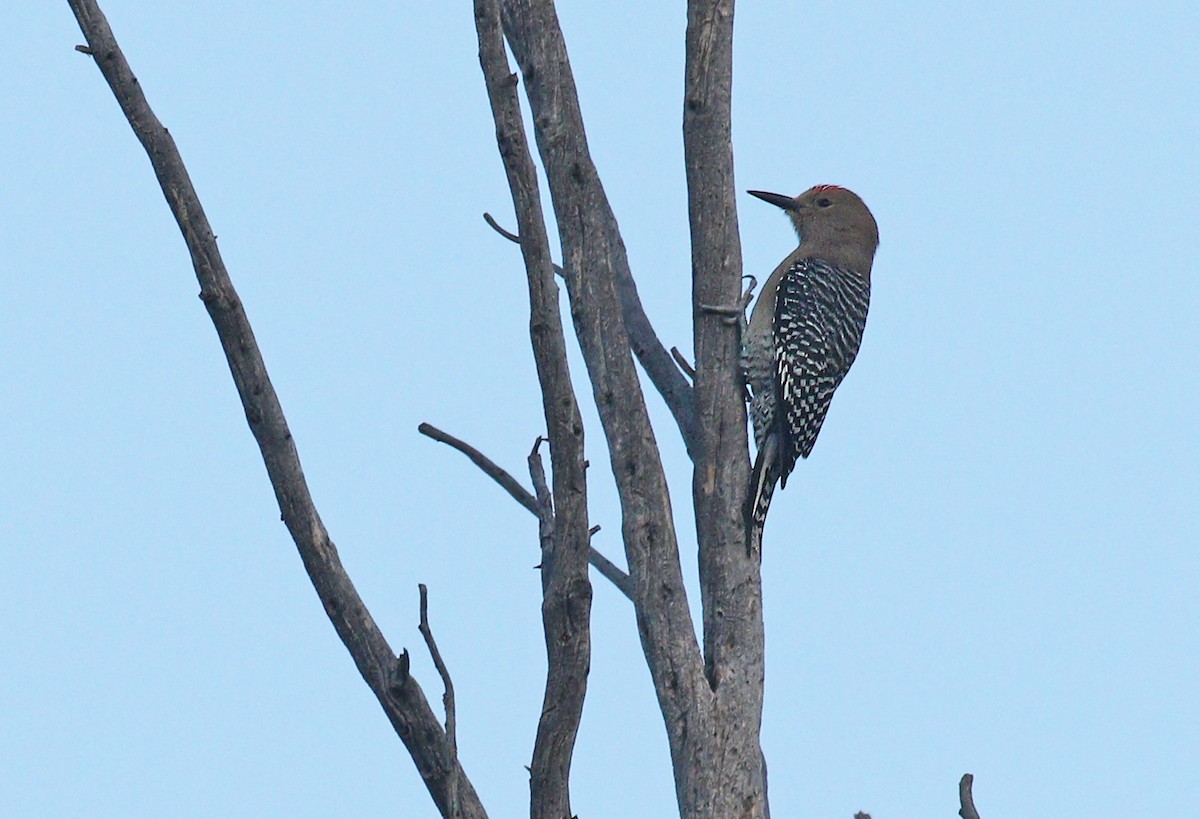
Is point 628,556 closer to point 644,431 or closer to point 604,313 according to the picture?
point 644,431

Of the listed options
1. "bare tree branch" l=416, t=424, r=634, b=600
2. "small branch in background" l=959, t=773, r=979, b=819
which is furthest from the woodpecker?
"small branch in background" l=959, t=773, r=979, b=819

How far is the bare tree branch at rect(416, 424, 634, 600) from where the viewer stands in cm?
423

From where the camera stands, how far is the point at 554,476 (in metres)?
3.67

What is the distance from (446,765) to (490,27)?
2257 mm

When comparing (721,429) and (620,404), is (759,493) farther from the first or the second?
(620,404)

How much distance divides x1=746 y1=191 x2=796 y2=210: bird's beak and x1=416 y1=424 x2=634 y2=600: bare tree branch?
3.10 m

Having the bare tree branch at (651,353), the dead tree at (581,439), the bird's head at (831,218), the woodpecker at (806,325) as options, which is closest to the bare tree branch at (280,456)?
A: the dead tree at (581,439)

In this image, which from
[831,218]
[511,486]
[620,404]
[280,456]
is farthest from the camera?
[831,218]

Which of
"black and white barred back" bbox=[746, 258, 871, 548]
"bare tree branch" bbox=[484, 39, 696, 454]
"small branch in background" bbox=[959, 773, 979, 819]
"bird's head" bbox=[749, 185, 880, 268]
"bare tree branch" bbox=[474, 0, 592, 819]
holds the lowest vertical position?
"small branch in background" bbox=[959, 773, 979, 819]

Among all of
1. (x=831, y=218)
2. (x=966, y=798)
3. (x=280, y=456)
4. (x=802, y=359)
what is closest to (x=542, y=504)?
Answer: (x=280, y=456)

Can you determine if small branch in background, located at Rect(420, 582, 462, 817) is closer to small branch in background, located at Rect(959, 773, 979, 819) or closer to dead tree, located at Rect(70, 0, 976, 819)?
dead tree, located at Rect(70, 0, 976, 819)

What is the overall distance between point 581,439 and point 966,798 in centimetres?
152

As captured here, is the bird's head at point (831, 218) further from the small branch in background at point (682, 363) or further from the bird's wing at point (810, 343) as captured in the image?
the small branch in background at point (682, 363)

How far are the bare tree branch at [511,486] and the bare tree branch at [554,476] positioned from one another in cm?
43
